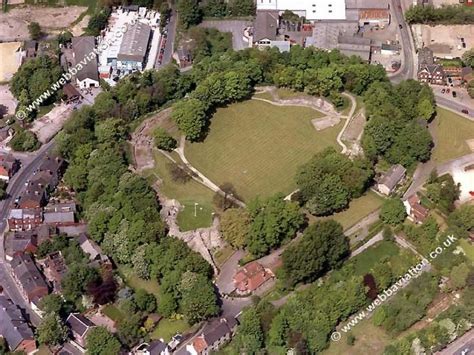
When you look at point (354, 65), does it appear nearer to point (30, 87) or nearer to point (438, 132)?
point (438, 132)

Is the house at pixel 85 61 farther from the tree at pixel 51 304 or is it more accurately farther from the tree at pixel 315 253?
the tree at pixel 315 253

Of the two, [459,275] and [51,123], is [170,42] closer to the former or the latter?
[51,123]

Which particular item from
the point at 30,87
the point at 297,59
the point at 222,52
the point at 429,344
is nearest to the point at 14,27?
the point at 30,87

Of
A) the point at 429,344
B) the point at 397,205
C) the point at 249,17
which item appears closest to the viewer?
the point at 429,344

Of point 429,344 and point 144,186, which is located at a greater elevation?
point 144,186

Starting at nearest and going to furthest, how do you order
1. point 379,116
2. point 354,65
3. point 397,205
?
point 397,205, point 379,116, point 354,65

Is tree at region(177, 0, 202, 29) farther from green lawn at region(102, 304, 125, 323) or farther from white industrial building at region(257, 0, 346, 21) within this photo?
green lawn at region(102, 304, 125, 323)

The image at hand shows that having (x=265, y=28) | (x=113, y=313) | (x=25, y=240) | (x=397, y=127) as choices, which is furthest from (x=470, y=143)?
(x=25, y=240)
